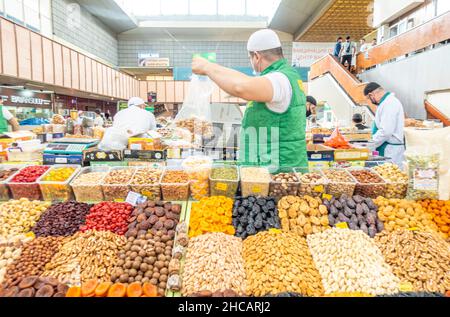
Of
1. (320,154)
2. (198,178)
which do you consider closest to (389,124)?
(320,154)

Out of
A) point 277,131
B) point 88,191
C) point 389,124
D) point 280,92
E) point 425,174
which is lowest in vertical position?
point 88,191

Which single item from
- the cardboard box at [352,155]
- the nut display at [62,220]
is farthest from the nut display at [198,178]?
the cardboard box at [352,155]

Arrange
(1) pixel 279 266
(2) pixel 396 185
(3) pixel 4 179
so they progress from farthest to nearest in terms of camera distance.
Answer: (3) pixel 4 179 < (2) pixel 396 185 < (1) pixel 279 266

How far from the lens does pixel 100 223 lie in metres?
1.98

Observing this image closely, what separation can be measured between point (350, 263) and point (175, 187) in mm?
1151

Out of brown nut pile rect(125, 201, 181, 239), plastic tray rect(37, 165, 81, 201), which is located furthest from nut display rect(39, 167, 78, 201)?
brown nut pile rect(125, 201, 181, 239)

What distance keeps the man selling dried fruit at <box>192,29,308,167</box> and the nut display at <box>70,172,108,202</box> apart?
103 centimetres

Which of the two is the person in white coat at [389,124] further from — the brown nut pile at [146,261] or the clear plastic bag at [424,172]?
the brown nut pile at [146,261]

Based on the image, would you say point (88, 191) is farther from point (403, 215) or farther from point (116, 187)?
point (403, 215)

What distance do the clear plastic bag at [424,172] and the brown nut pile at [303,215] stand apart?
2.09 ft

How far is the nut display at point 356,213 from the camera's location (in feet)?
6.43

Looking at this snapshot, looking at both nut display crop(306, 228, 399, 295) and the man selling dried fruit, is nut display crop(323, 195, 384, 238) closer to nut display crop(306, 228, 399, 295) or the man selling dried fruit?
nut display crop(306, 228, 399, 295)

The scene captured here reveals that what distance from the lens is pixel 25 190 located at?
2.32 m
